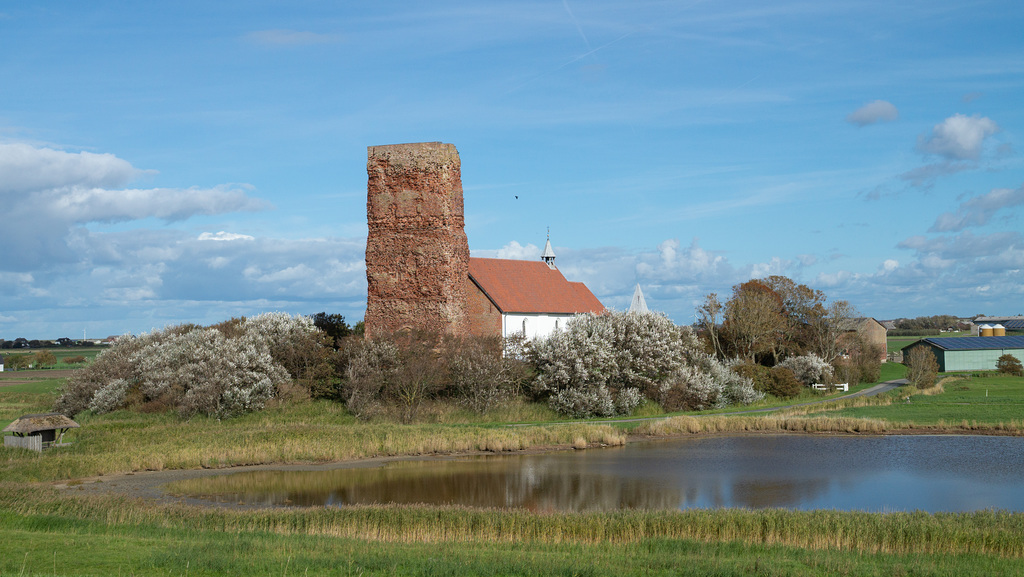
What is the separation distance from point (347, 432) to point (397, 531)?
17.1 m

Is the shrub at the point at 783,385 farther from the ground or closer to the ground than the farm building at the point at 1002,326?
closer to the ground

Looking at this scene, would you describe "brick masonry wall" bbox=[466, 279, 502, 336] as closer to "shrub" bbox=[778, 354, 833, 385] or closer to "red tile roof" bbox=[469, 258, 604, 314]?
"red tile roof" bbox=[469, 258, 604, 314]

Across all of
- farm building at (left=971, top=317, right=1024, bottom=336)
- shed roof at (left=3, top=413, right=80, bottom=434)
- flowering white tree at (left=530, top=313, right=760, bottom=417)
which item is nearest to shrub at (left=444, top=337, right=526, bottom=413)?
flowering white tree at (left=530, top=313, right=760, bottom=417)

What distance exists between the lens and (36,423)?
2884 cm

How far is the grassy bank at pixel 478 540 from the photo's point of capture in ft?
41.1

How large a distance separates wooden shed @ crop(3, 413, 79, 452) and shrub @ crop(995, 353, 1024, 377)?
74699 mm

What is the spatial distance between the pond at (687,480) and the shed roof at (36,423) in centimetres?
720

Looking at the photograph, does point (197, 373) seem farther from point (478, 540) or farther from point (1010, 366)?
point (1010, 366)

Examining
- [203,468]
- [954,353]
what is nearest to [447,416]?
[203,468]

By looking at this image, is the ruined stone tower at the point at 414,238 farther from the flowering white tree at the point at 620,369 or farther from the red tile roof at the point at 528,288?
the red tile roof at the point at 528,288

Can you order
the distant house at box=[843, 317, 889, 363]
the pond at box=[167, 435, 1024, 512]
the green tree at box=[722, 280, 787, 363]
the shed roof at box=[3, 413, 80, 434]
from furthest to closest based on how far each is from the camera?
1. the distant house at box=[843, 317, 889, 363]
2. the green tree at box=[722, 280, 787, 363]
3. the shed roof at box=[3, 413, 80, 434]
4. the pond at box=[167, 435, 1024, 512]

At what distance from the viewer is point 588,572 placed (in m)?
12.3

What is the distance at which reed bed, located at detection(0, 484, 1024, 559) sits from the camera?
50.0 feet

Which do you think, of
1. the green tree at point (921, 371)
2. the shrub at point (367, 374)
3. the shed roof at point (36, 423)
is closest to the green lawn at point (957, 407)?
the green tree at point (921, 371)
